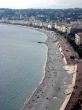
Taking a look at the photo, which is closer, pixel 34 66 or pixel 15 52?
pixel 34 66

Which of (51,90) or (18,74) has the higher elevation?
(51,90)

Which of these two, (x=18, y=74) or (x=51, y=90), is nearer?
(x=51, y=90)

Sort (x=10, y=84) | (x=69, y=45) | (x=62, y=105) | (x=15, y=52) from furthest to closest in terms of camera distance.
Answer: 1. (x=69, y=45)
2. (x=15, y=52)
3. (x=10, y=84)
4. (x=62, y=105)

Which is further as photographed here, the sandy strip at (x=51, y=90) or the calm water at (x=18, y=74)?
the calm water at (x=18, y=74)

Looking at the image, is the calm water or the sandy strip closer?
the sandy strip

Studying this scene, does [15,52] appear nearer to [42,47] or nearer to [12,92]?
[42,47]

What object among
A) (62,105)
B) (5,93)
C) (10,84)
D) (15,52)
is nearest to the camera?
(62,105)

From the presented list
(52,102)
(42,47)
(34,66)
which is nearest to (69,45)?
(42,47)

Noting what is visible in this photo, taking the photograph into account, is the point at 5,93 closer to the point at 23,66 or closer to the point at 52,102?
the point at 52,102
